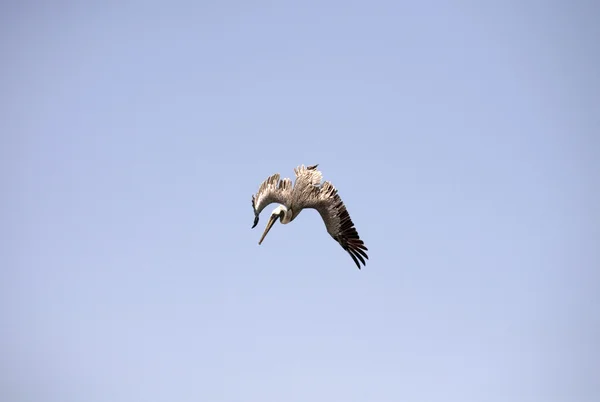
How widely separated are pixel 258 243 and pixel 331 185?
11.7ft

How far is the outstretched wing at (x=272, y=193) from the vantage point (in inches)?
1330

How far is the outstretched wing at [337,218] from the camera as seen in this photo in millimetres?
33625

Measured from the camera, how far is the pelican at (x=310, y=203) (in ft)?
110

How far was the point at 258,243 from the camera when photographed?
33156 millimetres

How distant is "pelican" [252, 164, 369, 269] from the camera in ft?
110

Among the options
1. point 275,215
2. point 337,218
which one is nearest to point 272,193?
point 275,215

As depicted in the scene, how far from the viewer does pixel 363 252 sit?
3425 cm

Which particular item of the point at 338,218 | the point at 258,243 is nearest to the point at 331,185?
the point at 338,218

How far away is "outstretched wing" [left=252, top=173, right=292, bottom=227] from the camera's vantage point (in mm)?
33781

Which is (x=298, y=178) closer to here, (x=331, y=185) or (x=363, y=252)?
(x=331, y=185)

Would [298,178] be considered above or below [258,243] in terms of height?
above

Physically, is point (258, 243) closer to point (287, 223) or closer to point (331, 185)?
point (287, 223)

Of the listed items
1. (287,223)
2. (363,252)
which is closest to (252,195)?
(287,223)

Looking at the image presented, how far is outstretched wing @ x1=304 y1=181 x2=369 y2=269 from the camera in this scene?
33.6 metres
